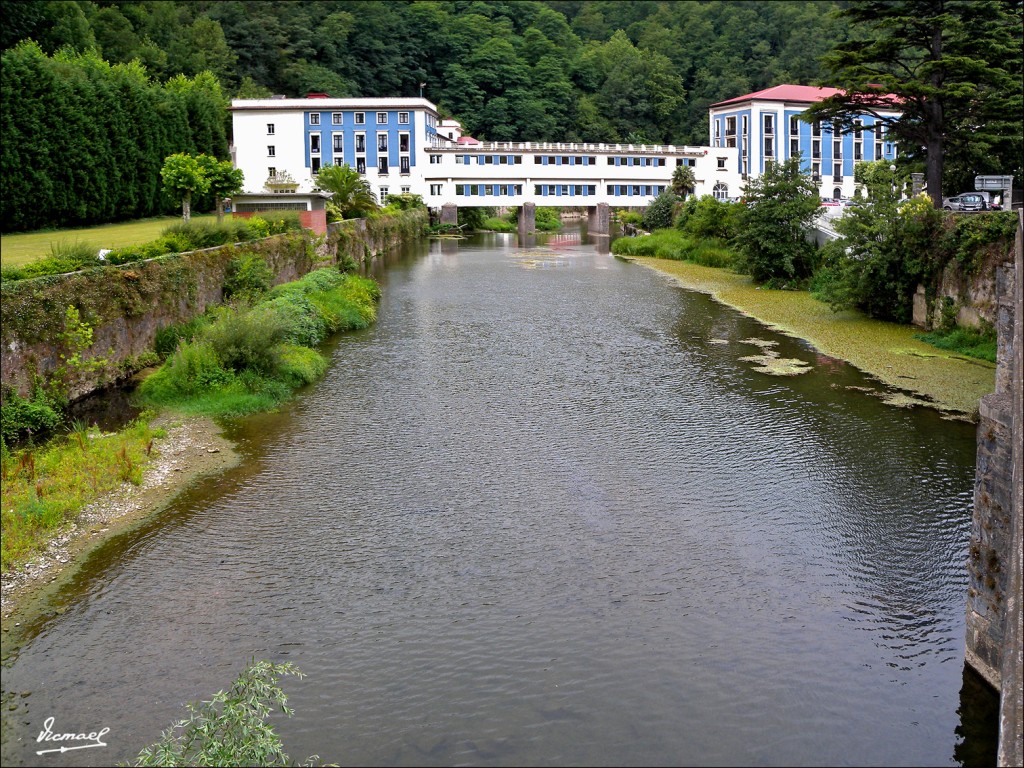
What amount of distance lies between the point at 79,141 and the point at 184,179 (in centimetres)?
829

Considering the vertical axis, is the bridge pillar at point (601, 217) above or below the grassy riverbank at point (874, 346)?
above

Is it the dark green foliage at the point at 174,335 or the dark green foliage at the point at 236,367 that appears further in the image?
the dark green foliage at the point at 174,335

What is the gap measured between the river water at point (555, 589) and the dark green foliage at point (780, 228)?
18720 mm

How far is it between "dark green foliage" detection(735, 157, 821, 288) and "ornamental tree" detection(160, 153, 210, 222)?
20963 mm

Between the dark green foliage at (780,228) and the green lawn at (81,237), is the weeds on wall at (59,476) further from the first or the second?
the dark green foliage at (780,228)

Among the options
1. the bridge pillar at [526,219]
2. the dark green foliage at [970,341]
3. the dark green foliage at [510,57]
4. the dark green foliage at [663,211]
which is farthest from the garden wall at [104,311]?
the dark green foliage at [510,57]

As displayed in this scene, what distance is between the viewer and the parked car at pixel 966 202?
1293 inches

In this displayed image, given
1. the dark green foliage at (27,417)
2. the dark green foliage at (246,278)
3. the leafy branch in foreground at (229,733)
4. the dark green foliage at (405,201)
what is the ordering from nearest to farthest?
the leafy branch in foreground at (229,733) < the dark green foliage at (27,417) < the dark green foliage at (246,278) < the dark green foliage at (405,201)

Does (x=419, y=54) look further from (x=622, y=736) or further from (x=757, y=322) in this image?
(x=622, y=736)

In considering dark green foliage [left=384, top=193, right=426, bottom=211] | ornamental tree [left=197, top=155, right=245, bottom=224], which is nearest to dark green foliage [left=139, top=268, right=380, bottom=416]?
ornamental tree [left=197, top=155, right=245, bottom=224]

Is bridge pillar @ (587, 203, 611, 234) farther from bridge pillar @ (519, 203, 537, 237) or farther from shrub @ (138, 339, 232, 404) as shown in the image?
shrub @ (138, 339, 232, 404)

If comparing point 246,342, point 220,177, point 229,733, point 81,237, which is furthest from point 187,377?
point 220,177

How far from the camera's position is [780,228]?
40.4m

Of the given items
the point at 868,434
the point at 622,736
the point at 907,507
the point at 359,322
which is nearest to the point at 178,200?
the point at 359,322
